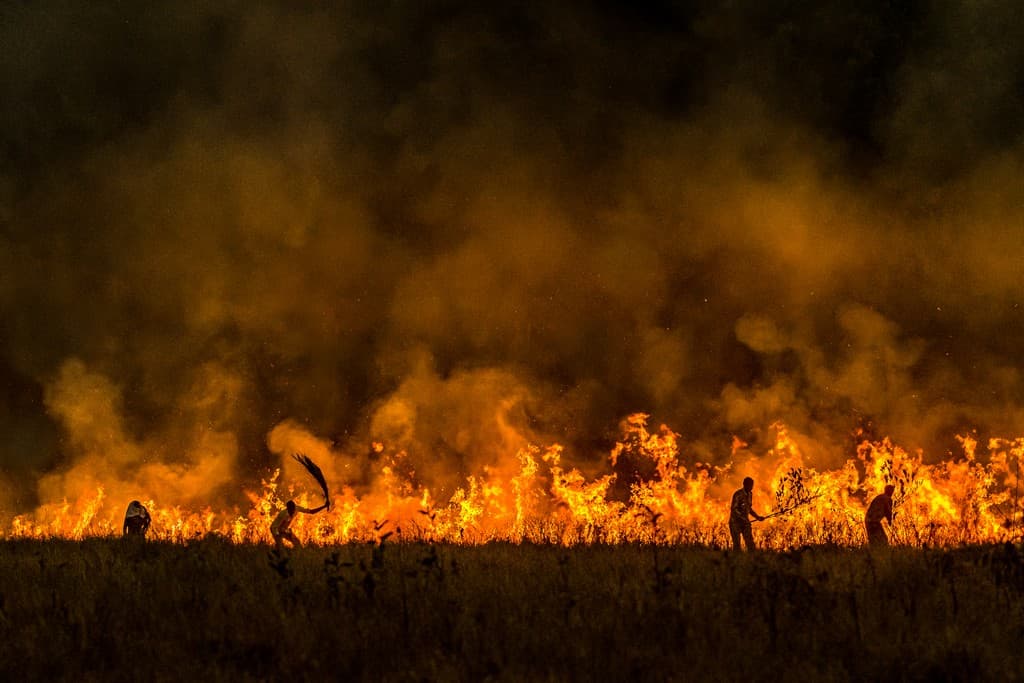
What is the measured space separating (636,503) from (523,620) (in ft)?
55.3

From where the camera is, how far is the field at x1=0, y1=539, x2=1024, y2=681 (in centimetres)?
709

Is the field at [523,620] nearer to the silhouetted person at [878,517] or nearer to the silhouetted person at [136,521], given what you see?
the silhouetted person at [878,517]

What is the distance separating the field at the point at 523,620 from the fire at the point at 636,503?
330 centimetres

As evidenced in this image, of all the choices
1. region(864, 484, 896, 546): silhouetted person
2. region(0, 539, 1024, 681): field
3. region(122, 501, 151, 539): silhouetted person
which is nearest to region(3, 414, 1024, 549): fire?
region(864, 484, 896, 546): silhouetted person

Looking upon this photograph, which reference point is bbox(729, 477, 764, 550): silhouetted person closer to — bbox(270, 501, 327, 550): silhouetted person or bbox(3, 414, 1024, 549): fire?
bbox(3, 414, 1024, 549): fire

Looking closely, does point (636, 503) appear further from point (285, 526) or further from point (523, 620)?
point (523, 620)

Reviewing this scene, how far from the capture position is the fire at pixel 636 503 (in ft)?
48.0

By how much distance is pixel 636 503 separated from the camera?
24547mm

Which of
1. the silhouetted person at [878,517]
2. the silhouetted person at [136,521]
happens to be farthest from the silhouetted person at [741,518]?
the silhouetted person at [136,521]

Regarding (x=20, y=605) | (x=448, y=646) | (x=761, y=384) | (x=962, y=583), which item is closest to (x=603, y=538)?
(x=962, y=583)

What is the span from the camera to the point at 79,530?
1636 centimetres

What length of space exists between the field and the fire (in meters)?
3.30

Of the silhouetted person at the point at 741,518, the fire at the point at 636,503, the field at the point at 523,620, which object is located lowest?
the field at the point at 523,620

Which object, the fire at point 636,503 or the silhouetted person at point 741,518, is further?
the fire at point 636,503
